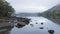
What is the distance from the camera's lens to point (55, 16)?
145 m

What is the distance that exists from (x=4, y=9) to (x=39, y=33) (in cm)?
2968

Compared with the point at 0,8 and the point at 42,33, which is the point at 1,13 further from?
the point at 42,33

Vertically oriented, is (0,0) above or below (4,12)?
above

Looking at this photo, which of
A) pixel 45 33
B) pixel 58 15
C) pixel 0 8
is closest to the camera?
pixel 45 33

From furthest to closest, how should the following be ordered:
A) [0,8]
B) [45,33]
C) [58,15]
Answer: [58,15] < [0,8] < [45,33]

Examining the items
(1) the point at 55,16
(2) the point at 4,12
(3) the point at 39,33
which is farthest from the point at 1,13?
(1) the point at 55,16

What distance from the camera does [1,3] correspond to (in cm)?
7269

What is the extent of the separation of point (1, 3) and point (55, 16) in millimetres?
79372

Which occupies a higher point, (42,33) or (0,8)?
(0,8)

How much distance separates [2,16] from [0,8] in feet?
13.6

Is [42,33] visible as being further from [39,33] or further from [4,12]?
[4,12]

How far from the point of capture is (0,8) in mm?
71688

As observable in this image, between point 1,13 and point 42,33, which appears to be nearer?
point 42,33

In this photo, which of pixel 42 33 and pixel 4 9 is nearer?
pixel 42 33
